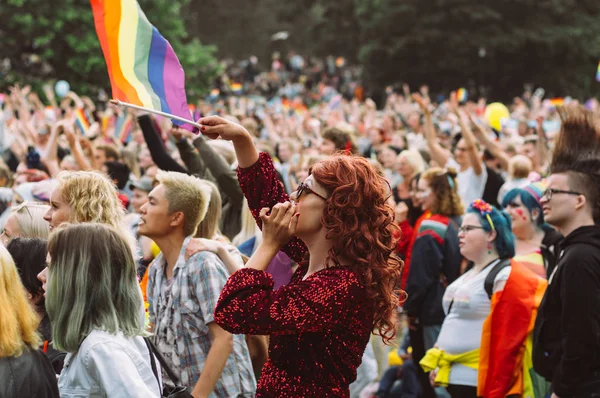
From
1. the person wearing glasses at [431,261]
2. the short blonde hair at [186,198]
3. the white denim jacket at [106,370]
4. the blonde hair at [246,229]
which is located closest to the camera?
the white denim jacket at [106,370]

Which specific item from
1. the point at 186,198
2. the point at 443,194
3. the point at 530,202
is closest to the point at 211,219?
the point at 186,198

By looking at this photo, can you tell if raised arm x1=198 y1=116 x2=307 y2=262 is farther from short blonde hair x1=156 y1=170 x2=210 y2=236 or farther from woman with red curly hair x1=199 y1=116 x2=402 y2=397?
short blonde hair x1=156 y1=170 x2=210 y2=236

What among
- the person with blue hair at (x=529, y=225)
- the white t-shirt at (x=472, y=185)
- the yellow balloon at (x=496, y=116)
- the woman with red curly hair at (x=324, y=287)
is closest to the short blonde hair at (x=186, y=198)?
the woman with red curly hair at (x=324, y=287)

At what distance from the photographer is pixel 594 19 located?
41.5 m

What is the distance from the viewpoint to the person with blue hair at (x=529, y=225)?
20.8ft

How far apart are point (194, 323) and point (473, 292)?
6.92 feet

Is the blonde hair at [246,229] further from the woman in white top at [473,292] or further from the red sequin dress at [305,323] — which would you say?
the red sequin dress at [305,323]

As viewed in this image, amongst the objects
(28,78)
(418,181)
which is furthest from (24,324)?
(28,78)

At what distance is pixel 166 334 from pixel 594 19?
39877 mm

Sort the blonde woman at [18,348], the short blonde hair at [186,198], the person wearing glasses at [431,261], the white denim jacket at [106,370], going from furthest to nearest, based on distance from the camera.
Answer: the person wearing glasses at [431,261], the short blonde hair at [186,198], the white denim jacket at [106,370], the blonde woman at [18,348]

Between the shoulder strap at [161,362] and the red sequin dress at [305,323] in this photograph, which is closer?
the red sequin dress at [305,323]

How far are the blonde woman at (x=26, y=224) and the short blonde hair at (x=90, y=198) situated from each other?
312 mm

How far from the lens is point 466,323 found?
6.03 meters

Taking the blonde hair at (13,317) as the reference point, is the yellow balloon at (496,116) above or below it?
below
